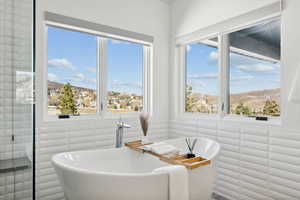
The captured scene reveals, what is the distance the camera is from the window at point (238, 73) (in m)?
2.28

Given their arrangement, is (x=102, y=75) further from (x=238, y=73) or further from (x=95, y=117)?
(x=238, y=73)

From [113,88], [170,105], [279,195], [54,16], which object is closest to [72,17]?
[54,16]

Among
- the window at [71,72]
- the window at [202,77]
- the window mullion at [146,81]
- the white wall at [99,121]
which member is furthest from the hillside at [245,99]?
the window at [71,72]

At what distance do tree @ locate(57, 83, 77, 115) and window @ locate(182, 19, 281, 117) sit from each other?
167 cm

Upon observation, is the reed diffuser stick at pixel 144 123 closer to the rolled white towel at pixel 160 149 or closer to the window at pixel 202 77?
the rolled white towel at pixel 160 149

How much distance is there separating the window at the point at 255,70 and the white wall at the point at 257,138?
0.62ft

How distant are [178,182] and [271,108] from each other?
4.56ft

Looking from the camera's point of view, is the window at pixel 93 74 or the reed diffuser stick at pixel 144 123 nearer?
the window at pixel 93 74

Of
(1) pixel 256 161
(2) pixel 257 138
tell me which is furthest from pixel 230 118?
(1) pixel 256 161

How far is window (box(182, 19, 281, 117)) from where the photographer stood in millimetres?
2279

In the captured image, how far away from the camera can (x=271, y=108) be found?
227 cm

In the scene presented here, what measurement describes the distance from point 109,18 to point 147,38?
0.60 meters

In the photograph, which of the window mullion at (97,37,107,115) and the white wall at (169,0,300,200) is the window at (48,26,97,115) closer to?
the window mullion at (97,37,107,115)

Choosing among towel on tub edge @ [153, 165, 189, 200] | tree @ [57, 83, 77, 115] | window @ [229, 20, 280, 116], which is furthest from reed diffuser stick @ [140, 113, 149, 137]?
window @ [229, 20, 280, 116]
